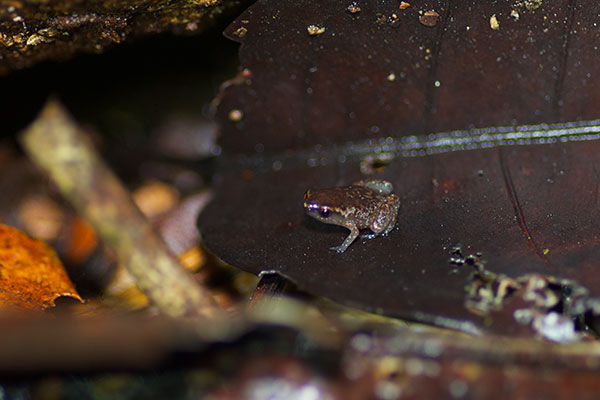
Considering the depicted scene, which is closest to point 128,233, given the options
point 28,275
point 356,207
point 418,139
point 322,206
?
point 28,275

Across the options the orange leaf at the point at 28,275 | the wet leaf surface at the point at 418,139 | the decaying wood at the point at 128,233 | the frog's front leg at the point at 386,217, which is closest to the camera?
the decaying wood at the point at 128,233

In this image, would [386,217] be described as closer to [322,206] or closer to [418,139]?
[322,206]

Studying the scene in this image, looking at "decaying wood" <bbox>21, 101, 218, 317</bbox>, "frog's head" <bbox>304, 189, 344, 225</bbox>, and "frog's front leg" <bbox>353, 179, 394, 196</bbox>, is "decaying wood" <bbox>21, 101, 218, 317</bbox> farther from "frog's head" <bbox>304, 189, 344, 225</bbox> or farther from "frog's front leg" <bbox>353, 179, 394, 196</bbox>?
"frog's front leg" <bbox>353, 179, 394, 196</bbox>

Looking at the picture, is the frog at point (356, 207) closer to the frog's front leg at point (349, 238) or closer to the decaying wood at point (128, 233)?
the frog's front leg at point (349, 238)

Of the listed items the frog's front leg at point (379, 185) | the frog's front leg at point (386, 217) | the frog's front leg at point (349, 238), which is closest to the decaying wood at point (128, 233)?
the frog's front leg at point (349, 238)

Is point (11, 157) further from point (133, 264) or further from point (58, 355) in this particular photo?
point (58, 355)

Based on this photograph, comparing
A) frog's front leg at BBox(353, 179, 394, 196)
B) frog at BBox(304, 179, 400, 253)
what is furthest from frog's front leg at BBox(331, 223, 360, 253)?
frog's front leg at BBox(353, 179, 394, 196)

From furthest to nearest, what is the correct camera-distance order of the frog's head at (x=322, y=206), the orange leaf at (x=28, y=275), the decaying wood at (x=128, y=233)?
the frog's head at (x=322, y=206) < the orange leaf at (x=28, y=275) < the decaying wood at (x=128, y=233)

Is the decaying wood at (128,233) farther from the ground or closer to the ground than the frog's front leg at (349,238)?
farther from the ground
